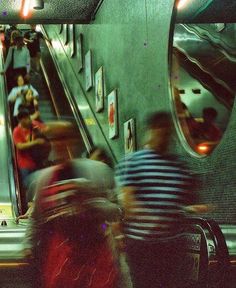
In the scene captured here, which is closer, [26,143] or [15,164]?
[26,143]

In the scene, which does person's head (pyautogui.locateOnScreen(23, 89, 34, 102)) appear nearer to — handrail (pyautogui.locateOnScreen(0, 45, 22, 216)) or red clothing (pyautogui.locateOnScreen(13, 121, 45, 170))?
handrail (pyautogui.locateOnScreen(0, 45, 22, 216))

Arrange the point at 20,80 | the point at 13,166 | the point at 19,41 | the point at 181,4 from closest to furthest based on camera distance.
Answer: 1. the point at 181,4
2. the point at 13,166
3. the point at 20,80
4. the point at 19,41

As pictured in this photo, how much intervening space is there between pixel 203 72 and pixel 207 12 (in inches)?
23.1

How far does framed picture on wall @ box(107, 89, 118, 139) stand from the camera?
309 inches

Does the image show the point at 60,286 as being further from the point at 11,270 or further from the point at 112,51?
the point at 112,51

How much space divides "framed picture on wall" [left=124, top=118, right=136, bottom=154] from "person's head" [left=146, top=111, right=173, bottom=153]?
10.5 feet

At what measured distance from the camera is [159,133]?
141 inches

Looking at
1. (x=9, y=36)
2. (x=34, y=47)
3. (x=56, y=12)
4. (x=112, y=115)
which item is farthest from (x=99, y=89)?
(x=9, y=36)

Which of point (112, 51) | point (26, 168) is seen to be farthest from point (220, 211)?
point (112, 51)

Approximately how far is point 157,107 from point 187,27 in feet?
3.36

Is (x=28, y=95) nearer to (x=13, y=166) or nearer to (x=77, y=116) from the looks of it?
(x=77, y=116)

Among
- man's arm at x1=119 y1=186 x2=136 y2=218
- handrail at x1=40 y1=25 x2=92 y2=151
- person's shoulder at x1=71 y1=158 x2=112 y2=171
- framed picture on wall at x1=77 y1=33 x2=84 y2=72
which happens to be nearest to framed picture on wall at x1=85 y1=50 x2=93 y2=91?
handrail at x1=40 y1=25 x2=92 y2=151

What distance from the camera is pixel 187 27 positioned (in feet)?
18.0

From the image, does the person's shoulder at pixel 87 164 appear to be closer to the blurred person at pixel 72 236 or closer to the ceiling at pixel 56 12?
the blurred person at pixel 72 236
